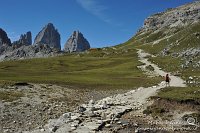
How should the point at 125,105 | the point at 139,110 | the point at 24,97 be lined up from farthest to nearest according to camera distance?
the point at 24,97 < the point at 125,105 < the point at 139,110

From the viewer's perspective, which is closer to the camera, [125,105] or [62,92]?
[125,105]

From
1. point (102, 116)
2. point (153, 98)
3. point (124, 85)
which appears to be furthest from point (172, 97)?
point (124, 85)

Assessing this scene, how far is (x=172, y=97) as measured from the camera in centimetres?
4659

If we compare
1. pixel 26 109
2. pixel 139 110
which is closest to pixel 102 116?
pixel 139 110

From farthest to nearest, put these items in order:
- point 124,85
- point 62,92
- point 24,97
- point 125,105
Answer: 1. point 124,85
2. point 62,92
3. point 24,97
4. point 125,105

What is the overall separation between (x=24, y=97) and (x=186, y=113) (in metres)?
28.1

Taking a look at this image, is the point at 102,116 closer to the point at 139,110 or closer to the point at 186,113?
the point at 139,110

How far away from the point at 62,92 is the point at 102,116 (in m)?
30.0

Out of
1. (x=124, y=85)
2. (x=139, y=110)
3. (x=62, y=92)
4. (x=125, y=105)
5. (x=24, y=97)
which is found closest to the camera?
(x=139, y=110)

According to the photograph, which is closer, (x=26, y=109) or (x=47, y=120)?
(x=47, y=120)

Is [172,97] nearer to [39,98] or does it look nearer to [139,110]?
[139,110]

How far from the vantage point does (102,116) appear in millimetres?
41844

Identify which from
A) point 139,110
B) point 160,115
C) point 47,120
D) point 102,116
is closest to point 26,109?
point 47,120

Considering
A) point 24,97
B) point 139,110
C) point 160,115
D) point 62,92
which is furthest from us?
point 62,92
